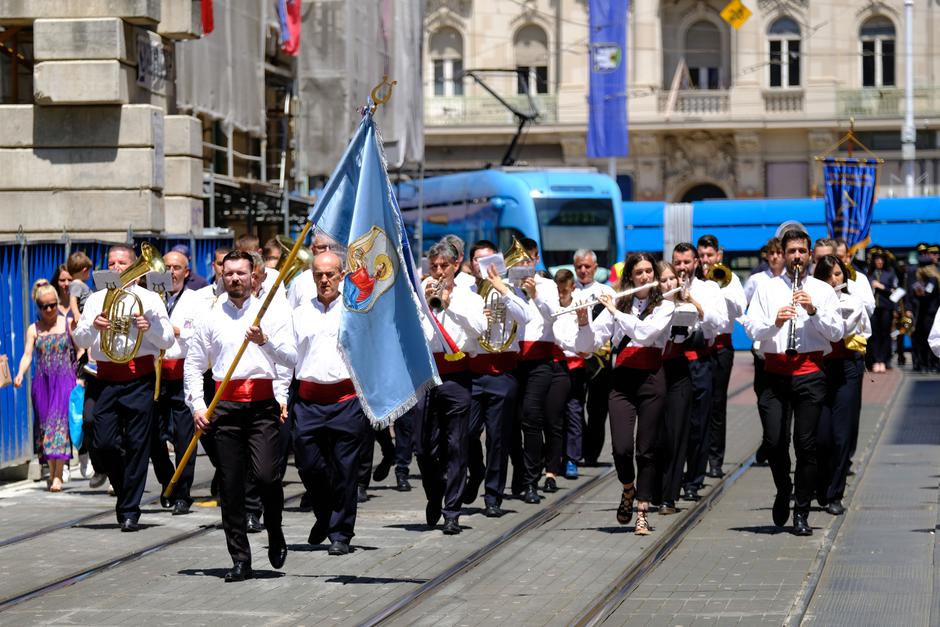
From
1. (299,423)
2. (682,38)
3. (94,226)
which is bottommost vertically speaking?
(299,423)

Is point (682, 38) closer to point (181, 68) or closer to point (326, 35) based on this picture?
point (326, 35)

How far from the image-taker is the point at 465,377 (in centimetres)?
1230

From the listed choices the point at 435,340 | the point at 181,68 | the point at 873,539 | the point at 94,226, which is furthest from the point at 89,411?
the point at 181,68

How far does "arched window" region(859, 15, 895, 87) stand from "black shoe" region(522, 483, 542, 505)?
4326 cm

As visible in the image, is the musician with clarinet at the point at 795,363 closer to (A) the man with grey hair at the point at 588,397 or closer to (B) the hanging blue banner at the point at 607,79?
(A) the man with grey hair at the point at 588,397

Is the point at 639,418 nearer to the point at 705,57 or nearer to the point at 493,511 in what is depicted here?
the point at 493,511

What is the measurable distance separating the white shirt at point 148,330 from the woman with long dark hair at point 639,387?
2.85 metres

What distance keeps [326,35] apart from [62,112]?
11.7 meters

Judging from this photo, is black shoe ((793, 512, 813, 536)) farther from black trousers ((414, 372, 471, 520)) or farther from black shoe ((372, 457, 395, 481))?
black shoe ((372, 457, 395, 481))

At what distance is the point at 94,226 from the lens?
20.2 meters

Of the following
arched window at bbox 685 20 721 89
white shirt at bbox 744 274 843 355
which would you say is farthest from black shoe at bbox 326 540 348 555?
arched window at bbox 685 20 721 89

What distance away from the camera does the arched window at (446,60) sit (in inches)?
2266

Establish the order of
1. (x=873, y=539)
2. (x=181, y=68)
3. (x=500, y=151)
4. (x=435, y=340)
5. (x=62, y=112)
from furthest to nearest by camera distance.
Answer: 1. (x=500, y=151)
2. (x=181, y=68)
3. (x=62, y=112)
4. (x=435, y=340)
5. (x=873, y=539)

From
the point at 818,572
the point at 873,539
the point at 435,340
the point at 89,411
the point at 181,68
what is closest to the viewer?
the point at 818,572
